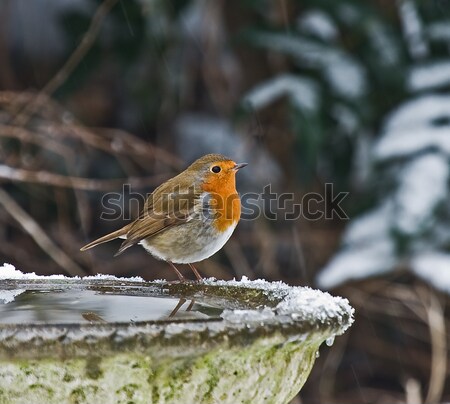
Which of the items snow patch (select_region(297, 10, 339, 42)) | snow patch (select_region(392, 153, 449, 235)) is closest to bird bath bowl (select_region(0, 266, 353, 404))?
snow patch (select_region(392, 153, 449, 235))

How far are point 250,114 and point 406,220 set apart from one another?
107 cm

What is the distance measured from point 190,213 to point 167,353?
5.50 feet

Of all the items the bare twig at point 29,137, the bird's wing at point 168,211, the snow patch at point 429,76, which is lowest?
the bird's wing at point 168,211

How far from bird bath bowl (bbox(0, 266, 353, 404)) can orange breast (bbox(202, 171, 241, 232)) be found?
1.16 metres

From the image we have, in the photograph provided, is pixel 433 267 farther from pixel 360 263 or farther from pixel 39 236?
pixel 39 236

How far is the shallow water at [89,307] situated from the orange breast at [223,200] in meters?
0.96

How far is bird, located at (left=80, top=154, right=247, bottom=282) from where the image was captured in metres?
2.84

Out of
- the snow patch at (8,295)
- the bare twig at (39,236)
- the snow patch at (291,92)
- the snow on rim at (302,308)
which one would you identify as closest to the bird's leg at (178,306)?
the snow on rim at (302,308)

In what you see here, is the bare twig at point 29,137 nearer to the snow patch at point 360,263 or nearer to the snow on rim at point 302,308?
the snow patch at point 360,263

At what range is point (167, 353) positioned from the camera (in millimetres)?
1227

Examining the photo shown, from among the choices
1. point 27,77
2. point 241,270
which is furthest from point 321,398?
point 27,77

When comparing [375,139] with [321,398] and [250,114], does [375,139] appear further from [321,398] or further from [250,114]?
[321,398]

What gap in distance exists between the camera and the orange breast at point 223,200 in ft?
9.23

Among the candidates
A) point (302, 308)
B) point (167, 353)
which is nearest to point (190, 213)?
point (302, 308)
